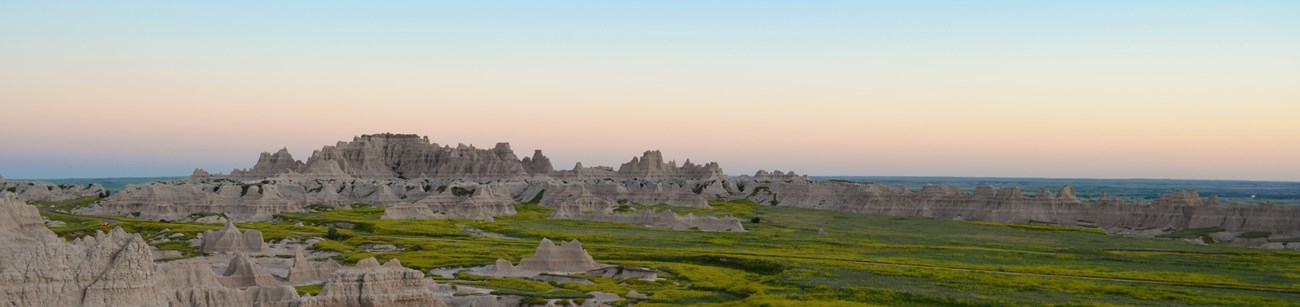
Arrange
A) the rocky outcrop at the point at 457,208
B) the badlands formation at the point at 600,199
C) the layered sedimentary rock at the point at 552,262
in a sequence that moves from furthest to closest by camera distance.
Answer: the rocky outcrop at the point at 457,208
the badlands formation at the point at 600,199
the layered sedimentary rock at the point at 552,262

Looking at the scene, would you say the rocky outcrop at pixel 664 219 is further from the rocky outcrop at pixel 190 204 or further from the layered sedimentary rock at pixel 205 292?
the layered sedimentary rock at pixel 205 292

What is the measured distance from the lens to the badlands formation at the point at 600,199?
11656 centimetres

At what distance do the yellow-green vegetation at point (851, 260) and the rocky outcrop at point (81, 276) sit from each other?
792 inches

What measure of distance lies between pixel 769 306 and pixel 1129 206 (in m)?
88.3

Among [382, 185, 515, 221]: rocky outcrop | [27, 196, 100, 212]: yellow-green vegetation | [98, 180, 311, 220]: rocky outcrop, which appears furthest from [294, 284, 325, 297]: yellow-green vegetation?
[27, 196, 100, 212]: yellow-green vegetation

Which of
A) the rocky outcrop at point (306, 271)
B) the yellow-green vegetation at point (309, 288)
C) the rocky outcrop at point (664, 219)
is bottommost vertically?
the yellow-green vegetation at point (309, 288)

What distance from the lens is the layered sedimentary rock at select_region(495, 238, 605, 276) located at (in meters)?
64.3

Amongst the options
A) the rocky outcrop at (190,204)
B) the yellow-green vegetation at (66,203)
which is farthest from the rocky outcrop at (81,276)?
the yellow-green vegetation at (66,203)

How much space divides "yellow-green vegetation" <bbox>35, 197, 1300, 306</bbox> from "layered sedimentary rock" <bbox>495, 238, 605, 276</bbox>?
399 cm

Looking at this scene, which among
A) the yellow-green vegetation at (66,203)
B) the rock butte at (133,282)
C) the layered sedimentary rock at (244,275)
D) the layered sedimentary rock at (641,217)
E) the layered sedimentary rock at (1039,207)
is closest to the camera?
the rock butte at (133,282)

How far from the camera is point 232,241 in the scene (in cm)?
7519

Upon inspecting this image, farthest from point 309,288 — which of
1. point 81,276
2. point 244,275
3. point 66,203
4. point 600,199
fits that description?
point 66,203

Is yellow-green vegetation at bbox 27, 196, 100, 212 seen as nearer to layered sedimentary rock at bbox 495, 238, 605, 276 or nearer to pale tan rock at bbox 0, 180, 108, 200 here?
pale tan rock at bbox 0, 180, 108, 200

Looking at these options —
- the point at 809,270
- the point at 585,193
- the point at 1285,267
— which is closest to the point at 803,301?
the point at 809,270
